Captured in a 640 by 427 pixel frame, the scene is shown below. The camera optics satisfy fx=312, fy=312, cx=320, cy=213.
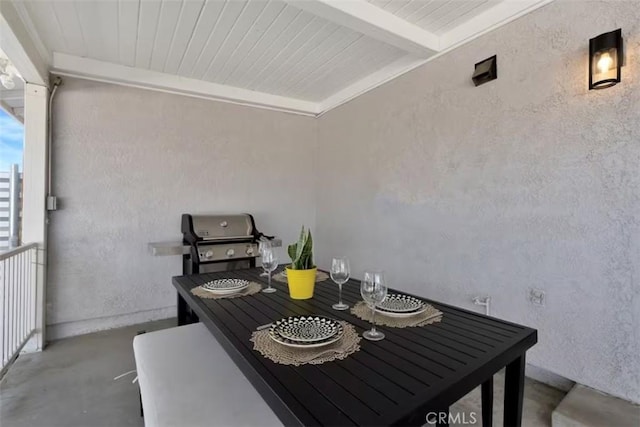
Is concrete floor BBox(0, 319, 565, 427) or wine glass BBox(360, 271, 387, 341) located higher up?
wine glass BBox(360, 271, 387, 341)

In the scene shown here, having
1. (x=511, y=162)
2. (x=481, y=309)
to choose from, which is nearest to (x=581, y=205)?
(x=511, y=162)

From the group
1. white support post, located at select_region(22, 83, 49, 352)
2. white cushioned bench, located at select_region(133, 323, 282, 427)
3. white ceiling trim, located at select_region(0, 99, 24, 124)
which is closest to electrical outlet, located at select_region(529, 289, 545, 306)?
white cushioned bench, located at select_region(133, 323, 282, 427)

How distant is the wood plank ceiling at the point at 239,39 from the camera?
6.70 ft

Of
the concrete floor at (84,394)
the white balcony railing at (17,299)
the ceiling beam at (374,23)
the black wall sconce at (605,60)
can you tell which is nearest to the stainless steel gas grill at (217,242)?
the concrete floor at (84,394)

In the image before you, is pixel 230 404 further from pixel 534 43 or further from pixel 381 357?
pixel 534 43

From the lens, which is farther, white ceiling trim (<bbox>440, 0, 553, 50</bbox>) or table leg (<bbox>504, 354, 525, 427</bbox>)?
white ceiling trim (<bbox>440, 0, 553, 50</bbox>)

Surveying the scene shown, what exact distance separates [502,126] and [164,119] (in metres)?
2.99

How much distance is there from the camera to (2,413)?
5.57 feet

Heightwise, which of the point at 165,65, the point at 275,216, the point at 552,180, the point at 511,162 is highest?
the point at 165,65

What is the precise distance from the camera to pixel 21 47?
200 cm

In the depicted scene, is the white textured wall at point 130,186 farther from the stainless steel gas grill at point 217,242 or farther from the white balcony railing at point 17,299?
the stainless steel gas grill at point 217,242

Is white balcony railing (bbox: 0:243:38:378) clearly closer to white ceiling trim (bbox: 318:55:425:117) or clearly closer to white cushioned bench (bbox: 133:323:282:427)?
white cushioned bench (bbox: 133:323:282:427)

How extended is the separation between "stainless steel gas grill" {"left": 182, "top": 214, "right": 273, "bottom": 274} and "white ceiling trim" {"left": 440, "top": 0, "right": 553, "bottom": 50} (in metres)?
2.37

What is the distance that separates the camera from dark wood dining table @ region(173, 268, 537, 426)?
2.27 ft
